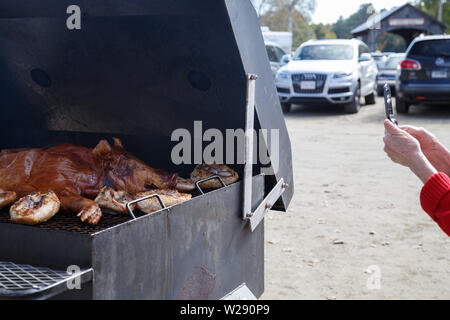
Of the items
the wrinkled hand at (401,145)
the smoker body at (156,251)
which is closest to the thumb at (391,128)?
the wrinkled hand at (401,145)

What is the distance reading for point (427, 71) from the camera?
11.6 m

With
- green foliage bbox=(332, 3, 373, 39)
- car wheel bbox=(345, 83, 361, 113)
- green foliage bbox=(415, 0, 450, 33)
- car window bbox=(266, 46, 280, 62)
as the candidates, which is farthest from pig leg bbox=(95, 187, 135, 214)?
green foliage bbox=(332, 3, 373, 39)

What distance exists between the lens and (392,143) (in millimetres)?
2139

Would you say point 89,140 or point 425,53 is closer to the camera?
point 89,140

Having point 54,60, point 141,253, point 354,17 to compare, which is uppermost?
point 354,17

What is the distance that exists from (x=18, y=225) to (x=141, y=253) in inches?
17.1

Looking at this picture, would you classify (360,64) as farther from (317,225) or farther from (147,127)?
(147,127)

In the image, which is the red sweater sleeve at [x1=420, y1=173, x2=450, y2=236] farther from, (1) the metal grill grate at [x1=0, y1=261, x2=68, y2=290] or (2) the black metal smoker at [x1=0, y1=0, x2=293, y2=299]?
(1) the metal grill grate at [x1=0, y1=261, x2=68, y2=290]

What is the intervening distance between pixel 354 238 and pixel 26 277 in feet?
11.7

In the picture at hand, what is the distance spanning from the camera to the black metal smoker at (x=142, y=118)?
1.69 m

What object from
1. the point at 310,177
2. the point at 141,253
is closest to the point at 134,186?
the point at 141,253

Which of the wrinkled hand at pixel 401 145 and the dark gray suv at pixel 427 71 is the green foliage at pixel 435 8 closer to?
the dark gray suv at pixel 427 71

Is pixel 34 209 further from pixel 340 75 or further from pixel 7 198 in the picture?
pixel 340 75

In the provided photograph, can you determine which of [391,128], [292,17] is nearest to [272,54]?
[391,128]
